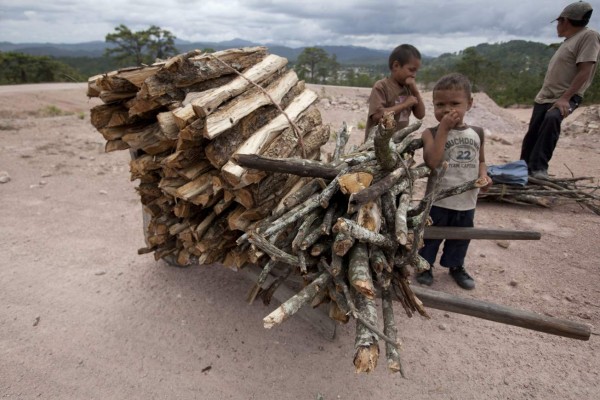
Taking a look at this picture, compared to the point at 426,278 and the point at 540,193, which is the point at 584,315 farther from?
the point at 540,193

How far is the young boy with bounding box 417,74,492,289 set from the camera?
254cm

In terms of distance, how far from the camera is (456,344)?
2828 millimetres

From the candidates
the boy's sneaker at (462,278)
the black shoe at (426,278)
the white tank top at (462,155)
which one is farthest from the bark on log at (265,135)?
the boy's sneaker at (462,278)

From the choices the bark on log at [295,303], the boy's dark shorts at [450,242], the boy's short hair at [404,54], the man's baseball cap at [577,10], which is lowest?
the boy's dark shorts at [450,242]

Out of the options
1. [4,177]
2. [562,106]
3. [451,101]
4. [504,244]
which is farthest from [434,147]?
[4,177]

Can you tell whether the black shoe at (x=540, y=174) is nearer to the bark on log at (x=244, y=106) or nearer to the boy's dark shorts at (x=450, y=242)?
the boy's dark shorts at (x=450, y=242)

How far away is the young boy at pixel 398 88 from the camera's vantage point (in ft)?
11.4

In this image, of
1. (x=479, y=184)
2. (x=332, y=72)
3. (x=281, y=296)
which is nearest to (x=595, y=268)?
(x=479, y=184)

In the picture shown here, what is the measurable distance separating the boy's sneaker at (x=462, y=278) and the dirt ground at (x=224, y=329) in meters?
0.08

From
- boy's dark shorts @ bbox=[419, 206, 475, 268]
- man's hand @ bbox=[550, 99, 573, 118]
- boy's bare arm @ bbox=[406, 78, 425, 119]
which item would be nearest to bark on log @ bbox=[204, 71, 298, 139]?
boy's bare arm @ bbox=[406, 78, 425, 119]

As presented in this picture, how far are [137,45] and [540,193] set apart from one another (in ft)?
108

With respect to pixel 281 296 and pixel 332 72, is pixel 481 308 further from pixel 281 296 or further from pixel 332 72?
pixel 332 72

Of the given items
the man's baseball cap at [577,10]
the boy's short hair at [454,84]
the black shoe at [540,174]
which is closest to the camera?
the boy's short hair at [454,84]

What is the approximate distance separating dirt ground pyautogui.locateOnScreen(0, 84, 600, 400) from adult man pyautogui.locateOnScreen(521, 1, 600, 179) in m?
1.01
